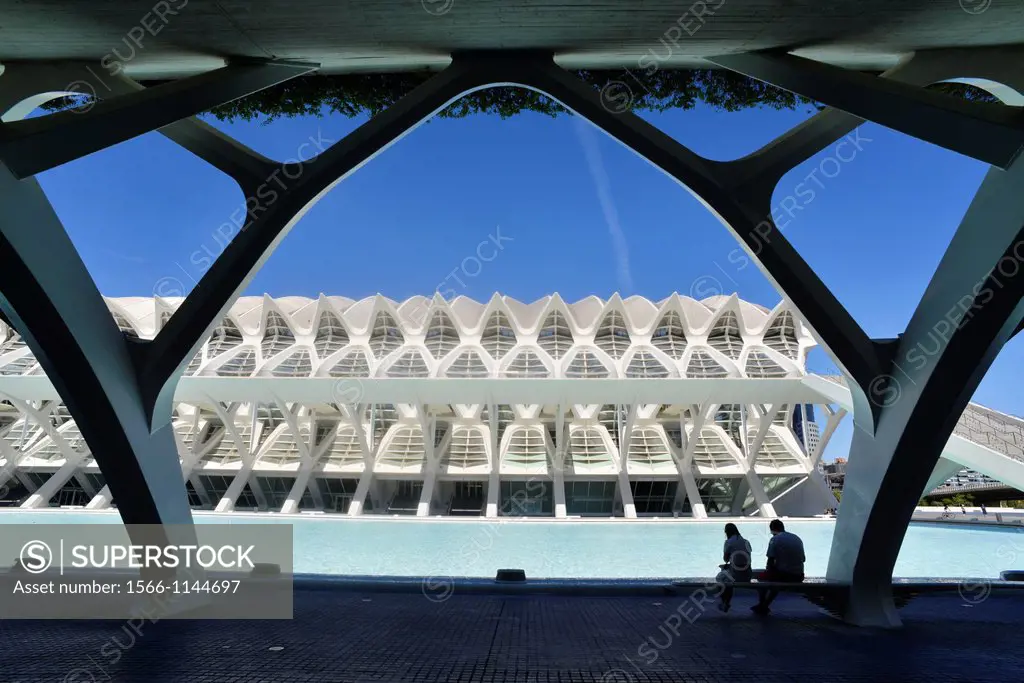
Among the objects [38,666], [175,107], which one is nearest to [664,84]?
[175,107]

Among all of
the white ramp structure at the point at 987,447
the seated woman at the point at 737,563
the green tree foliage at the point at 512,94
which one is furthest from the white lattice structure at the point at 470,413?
the seated woman at the point at 737,563

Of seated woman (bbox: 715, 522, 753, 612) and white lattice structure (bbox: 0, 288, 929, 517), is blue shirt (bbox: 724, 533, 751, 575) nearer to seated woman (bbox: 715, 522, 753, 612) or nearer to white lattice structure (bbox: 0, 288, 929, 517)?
seated woman (bbox: 715, 522, 753, 612)

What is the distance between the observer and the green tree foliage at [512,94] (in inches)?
305

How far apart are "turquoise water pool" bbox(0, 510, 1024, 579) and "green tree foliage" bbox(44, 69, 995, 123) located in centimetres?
786

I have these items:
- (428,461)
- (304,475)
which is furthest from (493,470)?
(304,475)

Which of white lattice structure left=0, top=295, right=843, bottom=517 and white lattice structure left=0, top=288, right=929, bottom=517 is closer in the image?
white lattice structure left=0, top=288, right=929, bottom=517

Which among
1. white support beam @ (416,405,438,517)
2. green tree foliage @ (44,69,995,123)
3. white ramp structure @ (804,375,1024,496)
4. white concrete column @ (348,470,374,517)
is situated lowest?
white concrete column @ (348,470,374,517)

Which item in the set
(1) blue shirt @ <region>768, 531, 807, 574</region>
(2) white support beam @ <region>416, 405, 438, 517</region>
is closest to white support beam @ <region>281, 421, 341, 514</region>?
(2) white support beam @ <region>416, 405, 438, 517</region>

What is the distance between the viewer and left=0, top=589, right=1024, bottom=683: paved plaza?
151 inches

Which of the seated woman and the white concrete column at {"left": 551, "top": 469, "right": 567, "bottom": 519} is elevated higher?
the seated woman

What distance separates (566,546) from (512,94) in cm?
1198

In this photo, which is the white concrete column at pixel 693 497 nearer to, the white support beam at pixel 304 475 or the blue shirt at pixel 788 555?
the blue shirt at pixel 788 555

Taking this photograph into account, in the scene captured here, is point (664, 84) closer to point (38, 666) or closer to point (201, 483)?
point (38, 666)

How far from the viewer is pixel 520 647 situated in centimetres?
443
